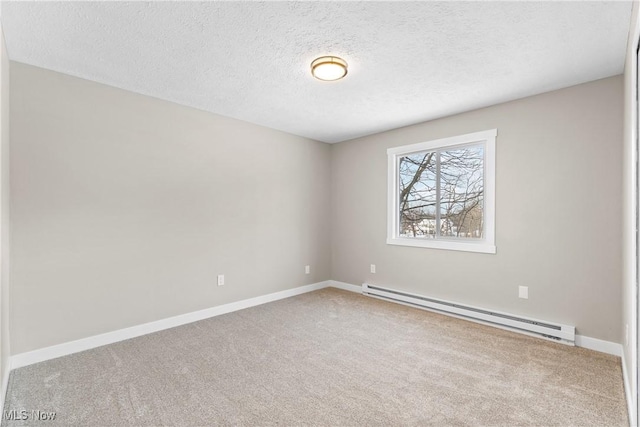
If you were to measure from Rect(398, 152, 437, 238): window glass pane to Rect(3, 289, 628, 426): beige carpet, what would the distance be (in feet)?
4.52

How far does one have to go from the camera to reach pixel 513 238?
326 cm

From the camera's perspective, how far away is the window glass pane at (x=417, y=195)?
409 cm

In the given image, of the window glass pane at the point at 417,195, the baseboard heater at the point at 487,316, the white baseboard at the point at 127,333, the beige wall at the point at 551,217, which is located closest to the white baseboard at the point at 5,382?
the white baseboard at the point at 127,333

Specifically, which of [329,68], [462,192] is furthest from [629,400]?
[329,68]

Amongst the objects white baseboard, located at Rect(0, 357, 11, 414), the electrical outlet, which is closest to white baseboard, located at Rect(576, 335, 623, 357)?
the electrical outlet

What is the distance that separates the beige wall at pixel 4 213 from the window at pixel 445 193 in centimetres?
382

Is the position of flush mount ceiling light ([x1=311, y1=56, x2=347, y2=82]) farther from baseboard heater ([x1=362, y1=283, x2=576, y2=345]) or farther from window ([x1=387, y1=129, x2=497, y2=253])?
baseboard heater ([x1=362, y1=283, x2=576, y2=345])

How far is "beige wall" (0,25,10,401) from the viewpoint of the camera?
6.69 ft

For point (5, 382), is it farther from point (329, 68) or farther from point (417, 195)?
point (417, 195)

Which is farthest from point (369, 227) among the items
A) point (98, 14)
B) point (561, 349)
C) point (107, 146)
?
point (98, 14)

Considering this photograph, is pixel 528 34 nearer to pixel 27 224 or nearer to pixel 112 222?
pixel 112 222

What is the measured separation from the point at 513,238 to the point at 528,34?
6.45 ft

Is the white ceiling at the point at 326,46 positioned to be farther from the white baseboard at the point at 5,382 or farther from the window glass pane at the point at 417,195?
the white baseboard at the point at 5,382

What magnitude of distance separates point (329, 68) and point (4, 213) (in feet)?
8.26
